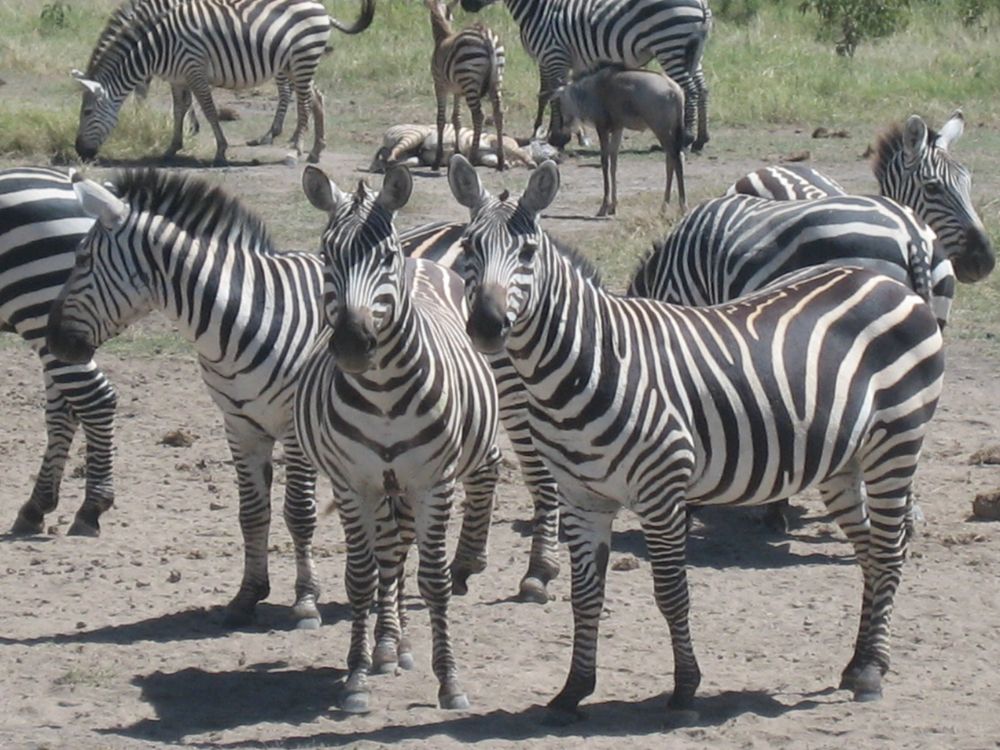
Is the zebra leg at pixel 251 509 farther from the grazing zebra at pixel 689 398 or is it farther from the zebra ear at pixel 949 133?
the zebra ear at pixel 949 133

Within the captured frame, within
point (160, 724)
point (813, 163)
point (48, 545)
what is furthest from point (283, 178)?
point (160, 724)

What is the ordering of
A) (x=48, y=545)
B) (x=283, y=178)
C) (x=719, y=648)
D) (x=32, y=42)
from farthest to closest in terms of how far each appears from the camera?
(x=32, y=42) → (x=283, y=178) → (x=48, y=545) → (x=719, y=648)

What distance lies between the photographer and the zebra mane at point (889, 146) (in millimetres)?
10672

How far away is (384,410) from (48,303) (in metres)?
3.15

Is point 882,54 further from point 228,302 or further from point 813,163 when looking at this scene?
point 228,302

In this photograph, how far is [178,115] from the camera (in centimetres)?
1877

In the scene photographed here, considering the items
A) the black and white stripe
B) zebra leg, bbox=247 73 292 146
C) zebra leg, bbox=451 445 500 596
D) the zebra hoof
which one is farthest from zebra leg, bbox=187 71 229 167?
the zebra hoof

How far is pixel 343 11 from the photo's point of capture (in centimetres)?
2866

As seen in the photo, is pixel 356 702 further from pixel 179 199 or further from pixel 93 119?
pixel 93 119

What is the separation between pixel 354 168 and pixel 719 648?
11.5 meters

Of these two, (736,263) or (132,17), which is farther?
(132,17)

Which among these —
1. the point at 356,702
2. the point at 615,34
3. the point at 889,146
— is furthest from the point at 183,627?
the point at 615,34

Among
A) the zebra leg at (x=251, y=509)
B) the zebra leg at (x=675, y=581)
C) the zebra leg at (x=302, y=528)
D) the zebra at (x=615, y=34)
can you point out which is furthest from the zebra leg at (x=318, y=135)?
the zebra leg at (x=675, y=581)

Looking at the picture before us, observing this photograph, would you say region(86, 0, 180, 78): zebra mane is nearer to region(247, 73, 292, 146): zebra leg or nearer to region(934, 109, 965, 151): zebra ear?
region(247, 73, 292, 146): zebra leg
